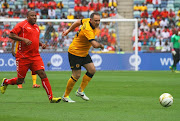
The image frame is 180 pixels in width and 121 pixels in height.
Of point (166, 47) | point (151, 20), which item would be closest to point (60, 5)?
point (151, 20)

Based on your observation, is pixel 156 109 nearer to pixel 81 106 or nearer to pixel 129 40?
pixel 81 106

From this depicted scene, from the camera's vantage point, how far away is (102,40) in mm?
26484

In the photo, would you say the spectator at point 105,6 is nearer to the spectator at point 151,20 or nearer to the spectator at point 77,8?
the spectator at point 77,8

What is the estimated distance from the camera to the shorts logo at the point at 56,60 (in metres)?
25.3

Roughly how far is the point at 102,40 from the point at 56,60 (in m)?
3.19

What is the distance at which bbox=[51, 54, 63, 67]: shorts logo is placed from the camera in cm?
2531

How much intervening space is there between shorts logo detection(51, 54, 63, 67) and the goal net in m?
0.21

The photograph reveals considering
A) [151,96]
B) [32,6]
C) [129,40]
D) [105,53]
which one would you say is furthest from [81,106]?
[32,6]

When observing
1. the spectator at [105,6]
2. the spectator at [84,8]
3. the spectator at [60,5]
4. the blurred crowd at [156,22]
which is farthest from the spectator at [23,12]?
the blurred crowd at [156,22]

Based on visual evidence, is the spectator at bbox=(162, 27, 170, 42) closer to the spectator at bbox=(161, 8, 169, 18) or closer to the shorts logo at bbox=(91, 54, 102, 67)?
the spectator at bbox=(161, 8, 169, 18)

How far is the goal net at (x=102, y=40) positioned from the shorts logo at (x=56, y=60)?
0.21 m

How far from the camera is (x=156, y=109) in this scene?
8562mm

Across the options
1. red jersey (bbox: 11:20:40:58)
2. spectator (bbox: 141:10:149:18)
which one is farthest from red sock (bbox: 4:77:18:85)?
spectator (bbox: 141:10:149:18)

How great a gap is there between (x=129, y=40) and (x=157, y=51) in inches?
79.7
